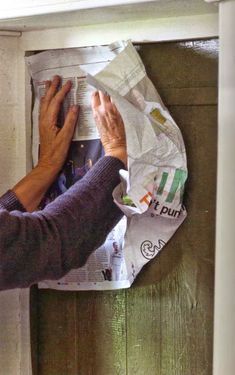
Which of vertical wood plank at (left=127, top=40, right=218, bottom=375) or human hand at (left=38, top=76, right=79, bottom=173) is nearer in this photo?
vertical wood plank at (left=127, top=40, right=218, bottom=375)

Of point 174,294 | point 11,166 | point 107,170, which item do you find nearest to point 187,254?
point 174,294

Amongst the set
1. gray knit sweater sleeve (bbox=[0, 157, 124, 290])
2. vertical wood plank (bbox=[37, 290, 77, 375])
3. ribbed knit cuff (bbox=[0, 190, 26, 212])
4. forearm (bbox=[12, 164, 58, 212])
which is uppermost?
forearm (bbox=[12, 164, 58, 212])

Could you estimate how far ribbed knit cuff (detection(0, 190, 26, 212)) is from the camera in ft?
4.01

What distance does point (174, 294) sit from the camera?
120 cm

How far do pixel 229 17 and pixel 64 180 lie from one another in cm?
53

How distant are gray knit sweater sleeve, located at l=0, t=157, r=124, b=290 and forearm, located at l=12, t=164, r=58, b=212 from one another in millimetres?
142

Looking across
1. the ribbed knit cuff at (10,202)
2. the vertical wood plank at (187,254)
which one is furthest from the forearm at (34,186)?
the vertical wood plank at (187,254)

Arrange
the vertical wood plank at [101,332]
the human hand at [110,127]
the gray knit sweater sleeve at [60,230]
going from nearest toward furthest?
the gray knit sweater sleeve at [60,230] → the human hand at [110,127] → the vertical wood plank at [101,332]

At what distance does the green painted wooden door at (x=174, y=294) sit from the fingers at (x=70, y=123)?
0.18 meters

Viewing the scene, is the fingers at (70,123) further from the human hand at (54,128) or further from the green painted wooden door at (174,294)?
the green painted wooden door at (174,294)

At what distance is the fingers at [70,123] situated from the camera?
1243mm

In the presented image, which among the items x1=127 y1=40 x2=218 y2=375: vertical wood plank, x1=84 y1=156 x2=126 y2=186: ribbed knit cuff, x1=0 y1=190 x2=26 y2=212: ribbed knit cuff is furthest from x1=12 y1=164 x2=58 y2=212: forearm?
x1=127 y1=40 x2=218 y2=375: vertical wood plank

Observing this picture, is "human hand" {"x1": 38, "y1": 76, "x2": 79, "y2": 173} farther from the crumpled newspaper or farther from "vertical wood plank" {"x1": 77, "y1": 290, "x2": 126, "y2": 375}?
"vertical wood plank" {"x1": 77, "y1": 290, "x2": 126, "y2": 375}

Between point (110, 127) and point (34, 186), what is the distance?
22 cm
